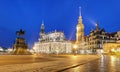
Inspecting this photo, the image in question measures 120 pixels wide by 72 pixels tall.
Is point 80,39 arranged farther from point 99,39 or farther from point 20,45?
point 20,45

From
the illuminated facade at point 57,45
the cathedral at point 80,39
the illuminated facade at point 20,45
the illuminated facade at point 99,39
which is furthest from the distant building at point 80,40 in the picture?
the illuminated facade at point 20,45

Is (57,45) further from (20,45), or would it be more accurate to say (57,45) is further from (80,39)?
(20,45)

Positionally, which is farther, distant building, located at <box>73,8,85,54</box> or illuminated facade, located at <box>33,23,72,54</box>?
illuminated facade, located at <box>33,23,72,54</box>

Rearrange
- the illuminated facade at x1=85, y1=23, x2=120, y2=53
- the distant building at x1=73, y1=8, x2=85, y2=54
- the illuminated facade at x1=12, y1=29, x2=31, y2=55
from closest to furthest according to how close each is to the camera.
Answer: the illuminated facade at x1=12, y1=29, x2=31, y2=55 < the illuminated facade at x1=85, y1=23, x2=120, y2=53 < the distant building at x1=73, y1=8, x2=85, y2=54

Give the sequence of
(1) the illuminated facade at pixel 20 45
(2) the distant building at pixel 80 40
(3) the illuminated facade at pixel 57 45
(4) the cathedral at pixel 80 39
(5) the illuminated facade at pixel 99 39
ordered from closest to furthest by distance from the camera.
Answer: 1. (1) the illuminated facade at pixel 20 45
2. (5) the illuminated facade at pixel 99 39
3. (2) the distant building at pixel 80 40
4. (4) the cathedral at pixel 80 39
5. (3) the illuminated facade at pixel 57 45

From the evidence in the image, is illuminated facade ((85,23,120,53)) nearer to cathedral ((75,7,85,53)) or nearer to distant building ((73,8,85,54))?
distant building ((73,8,85,54))

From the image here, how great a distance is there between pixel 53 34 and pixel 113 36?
215ft

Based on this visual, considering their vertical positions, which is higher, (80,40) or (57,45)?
(80,40)

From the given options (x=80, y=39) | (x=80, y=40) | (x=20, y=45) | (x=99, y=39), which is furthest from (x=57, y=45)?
(x=20, y=45)

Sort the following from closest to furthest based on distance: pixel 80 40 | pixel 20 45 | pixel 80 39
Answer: pixel 20 45
pixel 80 40
pixel 80 39

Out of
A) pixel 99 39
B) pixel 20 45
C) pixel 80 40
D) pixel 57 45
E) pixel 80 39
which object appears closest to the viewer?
pixel 20 45

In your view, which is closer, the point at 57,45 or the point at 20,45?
the point at 20,45

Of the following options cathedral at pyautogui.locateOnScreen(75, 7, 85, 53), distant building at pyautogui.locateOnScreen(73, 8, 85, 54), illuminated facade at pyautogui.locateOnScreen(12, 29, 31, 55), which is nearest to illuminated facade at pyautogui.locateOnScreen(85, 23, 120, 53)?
distant building at pyautogui.locateOnScreen(73, 8, 85, 54)

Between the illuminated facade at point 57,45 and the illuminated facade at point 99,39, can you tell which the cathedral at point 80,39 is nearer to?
the illuminated facade at point 57,45
